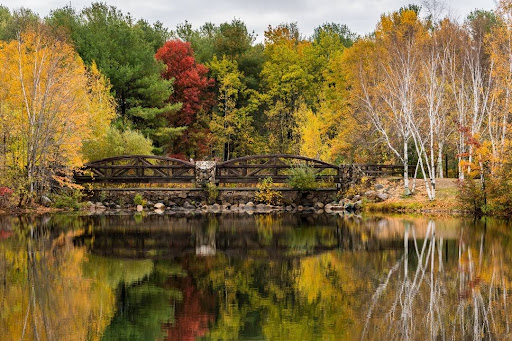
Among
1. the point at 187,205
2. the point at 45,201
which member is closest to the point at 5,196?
the point at 45,201

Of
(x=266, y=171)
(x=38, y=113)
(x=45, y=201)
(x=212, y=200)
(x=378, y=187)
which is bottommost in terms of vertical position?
(x=212, y=200)

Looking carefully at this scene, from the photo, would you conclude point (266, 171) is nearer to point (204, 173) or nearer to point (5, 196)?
point (204, 173)

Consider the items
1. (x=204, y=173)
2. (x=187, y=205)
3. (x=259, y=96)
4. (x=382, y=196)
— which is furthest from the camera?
(x=259, y=96)

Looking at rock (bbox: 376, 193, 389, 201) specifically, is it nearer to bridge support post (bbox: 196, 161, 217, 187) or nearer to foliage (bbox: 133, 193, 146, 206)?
bridge support post (bbox: 196, 161, 217, 187)

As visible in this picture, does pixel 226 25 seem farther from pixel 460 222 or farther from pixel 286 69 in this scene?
pixel 460 222

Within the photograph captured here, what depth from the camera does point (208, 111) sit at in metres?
50.9

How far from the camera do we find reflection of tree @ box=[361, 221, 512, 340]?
7668 millimetres

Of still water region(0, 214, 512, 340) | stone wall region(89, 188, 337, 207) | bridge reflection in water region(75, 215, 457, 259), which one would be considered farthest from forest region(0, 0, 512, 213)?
still water region(0, 214, 512, 340)

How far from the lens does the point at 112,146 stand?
34.7 meters

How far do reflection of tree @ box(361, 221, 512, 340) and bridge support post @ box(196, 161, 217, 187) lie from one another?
67.3 feet

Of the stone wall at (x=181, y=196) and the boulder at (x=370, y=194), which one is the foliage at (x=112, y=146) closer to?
the stone wall at (x=181, y=196)

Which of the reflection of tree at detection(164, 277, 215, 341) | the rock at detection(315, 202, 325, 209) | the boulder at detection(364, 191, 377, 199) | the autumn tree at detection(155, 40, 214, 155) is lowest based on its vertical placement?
the reflection of tree at detection(164, 277, 215, 341)

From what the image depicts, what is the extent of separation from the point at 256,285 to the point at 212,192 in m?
22.6

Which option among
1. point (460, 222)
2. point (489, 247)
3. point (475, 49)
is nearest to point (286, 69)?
point (475, 49)
